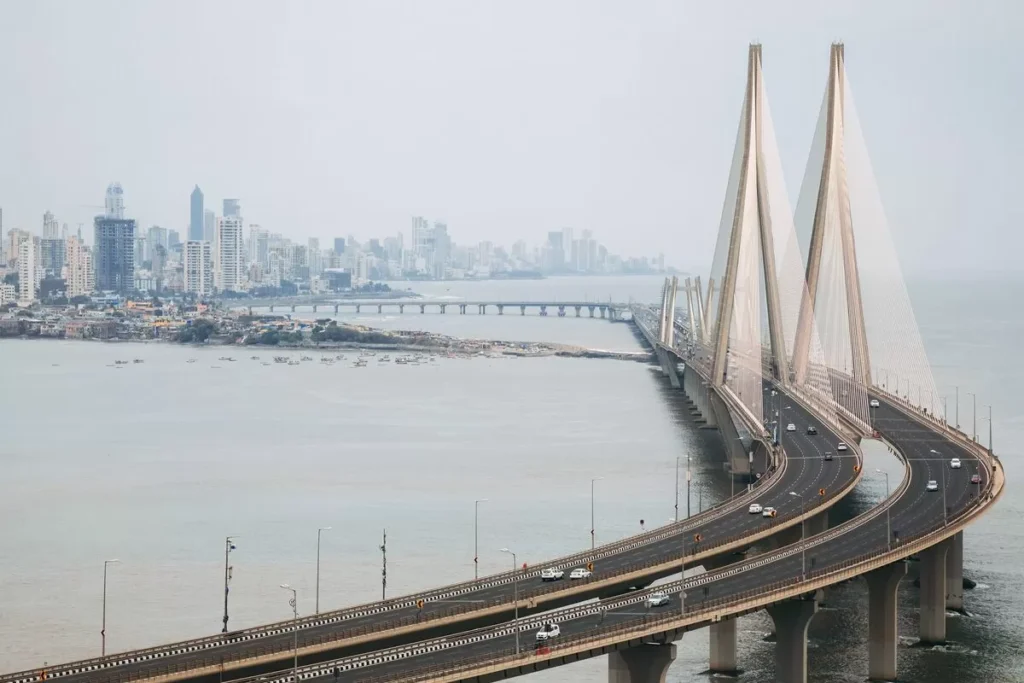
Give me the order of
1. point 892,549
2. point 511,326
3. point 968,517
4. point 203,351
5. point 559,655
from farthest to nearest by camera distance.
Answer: point 511,326, point 203,351, point 968,517, point 892,549, point 559,655

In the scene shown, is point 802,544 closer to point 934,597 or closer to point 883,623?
point 883,623

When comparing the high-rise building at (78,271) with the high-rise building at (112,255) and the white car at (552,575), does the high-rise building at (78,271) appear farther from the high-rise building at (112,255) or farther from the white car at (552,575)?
the white car at (552,575)

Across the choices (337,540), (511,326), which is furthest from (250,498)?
(511,326)

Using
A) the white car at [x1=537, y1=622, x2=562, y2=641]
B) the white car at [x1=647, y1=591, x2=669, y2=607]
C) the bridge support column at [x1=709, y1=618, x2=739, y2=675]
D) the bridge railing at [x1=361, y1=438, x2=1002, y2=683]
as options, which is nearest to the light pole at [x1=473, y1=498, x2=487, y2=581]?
the bridge support column at [x1=709, y1=618, x2=739, y2=675]

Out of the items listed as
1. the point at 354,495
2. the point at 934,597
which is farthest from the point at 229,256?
the point at 934,597

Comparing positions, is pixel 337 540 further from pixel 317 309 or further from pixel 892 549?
pixel 317 309

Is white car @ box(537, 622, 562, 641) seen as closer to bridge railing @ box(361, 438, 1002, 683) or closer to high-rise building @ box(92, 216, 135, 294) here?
bridge railing @ box(361, 438, 1002, 683)

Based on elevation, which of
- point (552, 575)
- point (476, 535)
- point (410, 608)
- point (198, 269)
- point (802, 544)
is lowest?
point (476, 535)

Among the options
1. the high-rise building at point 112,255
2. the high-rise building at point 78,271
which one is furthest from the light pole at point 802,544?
the high-rise building at point 112,255
